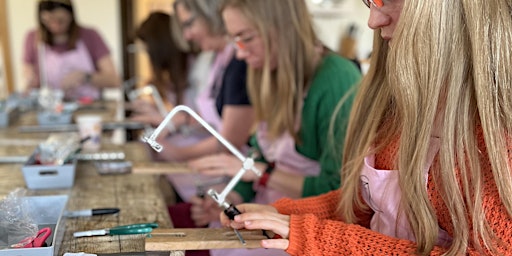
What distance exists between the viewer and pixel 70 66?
9.56ft

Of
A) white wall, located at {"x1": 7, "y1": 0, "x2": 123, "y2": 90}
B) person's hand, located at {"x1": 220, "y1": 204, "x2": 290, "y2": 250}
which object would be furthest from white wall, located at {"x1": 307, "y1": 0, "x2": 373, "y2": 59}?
person's hand, located at {"x1": 220, "y1": 204, "x2": 290, "y2": 250}

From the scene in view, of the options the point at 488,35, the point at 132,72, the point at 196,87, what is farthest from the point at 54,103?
the point at 132,72

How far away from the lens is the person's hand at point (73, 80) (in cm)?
281

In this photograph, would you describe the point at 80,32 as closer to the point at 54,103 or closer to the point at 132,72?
the point at 54,103

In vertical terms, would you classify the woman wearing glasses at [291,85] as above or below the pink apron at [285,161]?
above

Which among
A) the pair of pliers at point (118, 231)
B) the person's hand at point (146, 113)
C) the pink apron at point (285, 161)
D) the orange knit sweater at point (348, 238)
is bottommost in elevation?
the person's hand at point (146, 113)

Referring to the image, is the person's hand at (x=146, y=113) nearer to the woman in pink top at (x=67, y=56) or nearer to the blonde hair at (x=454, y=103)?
the woman in pink top at (x=67, y=56)

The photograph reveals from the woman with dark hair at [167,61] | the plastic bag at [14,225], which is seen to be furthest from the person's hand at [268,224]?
the woman with dark hair at [167,61]

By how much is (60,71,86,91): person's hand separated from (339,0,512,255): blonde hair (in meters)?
2.22

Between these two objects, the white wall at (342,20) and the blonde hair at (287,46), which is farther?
the white wall at (342,20)

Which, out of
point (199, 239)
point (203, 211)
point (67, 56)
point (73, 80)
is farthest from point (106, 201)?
point (67, 56)

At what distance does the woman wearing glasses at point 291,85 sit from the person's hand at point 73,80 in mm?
1442

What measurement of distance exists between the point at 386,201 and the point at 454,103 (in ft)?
0.85

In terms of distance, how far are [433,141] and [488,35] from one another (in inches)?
8.4
